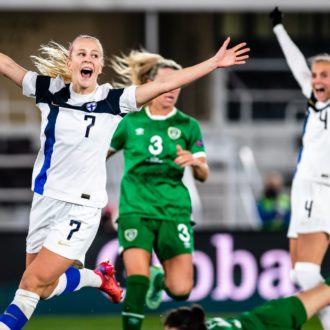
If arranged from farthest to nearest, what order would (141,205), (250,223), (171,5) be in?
(171,5) < (250,223) < (141,205)

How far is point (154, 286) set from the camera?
10.6 meters

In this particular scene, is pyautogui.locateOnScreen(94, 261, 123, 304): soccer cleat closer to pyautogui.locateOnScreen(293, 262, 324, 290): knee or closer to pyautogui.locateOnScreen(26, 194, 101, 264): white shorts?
pyautogui.locateOnScreen(26, 194, 101, 264): white shorts

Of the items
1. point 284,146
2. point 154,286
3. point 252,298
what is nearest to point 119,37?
point 284,146

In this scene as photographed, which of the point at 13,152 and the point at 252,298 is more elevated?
the point at 13,152

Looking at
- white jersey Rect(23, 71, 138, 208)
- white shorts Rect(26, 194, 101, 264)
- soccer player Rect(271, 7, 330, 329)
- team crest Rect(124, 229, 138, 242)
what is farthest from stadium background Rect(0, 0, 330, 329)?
white jersey Rect(23, 71, 138, 208)

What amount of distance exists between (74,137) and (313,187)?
2.10 m

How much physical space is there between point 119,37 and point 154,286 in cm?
1155

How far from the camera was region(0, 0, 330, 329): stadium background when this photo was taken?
13633 millimetres

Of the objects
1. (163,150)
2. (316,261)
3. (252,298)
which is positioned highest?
(163,150)

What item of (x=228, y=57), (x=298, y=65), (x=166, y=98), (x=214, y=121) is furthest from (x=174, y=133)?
(x=214, y=121)

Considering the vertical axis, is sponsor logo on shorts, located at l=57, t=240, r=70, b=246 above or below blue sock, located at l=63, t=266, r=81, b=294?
above

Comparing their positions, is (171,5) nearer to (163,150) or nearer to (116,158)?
(116,158)

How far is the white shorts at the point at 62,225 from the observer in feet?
27.3

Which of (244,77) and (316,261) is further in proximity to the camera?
(244,77)
